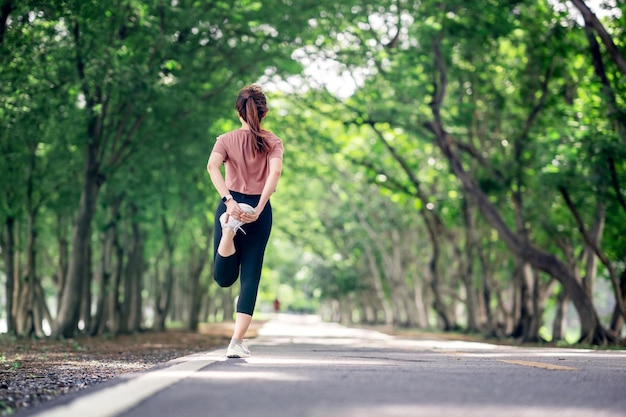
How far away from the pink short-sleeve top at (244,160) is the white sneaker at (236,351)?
1245mm

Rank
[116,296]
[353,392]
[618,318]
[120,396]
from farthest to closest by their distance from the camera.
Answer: [116,296] → [618,318] → [353,392] → [120,396]

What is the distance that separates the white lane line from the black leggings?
1473mm

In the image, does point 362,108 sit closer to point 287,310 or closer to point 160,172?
point 160,172

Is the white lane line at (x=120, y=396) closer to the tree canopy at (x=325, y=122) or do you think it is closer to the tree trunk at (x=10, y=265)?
the tree canopy at (x=325, y=122)

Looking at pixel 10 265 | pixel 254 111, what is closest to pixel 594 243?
pixel 10 265

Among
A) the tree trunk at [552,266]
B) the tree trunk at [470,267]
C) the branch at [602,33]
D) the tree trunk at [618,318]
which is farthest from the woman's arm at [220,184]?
the tree trunk at [470,267]

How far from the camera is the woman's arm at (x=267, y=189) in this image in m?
6.91

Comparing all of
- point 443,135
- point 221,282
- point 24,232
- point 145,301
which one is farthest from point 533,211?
point 145,301

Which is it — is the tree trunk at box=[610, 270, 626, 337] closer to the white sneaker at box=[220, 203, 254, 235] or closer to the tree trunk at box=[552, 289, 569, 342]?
the tree trunk at box=[552, 289, 569, 342]

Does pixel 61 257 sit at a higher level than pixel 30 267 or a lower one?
higher

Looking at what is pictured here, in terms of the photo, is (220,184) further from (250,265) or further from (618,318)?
(618,318)

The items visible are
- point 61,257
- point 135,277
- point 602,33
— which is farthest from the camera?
point 135,277

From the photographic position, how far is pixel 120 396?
446 cm

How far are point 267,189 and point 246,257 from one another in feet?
1.92
